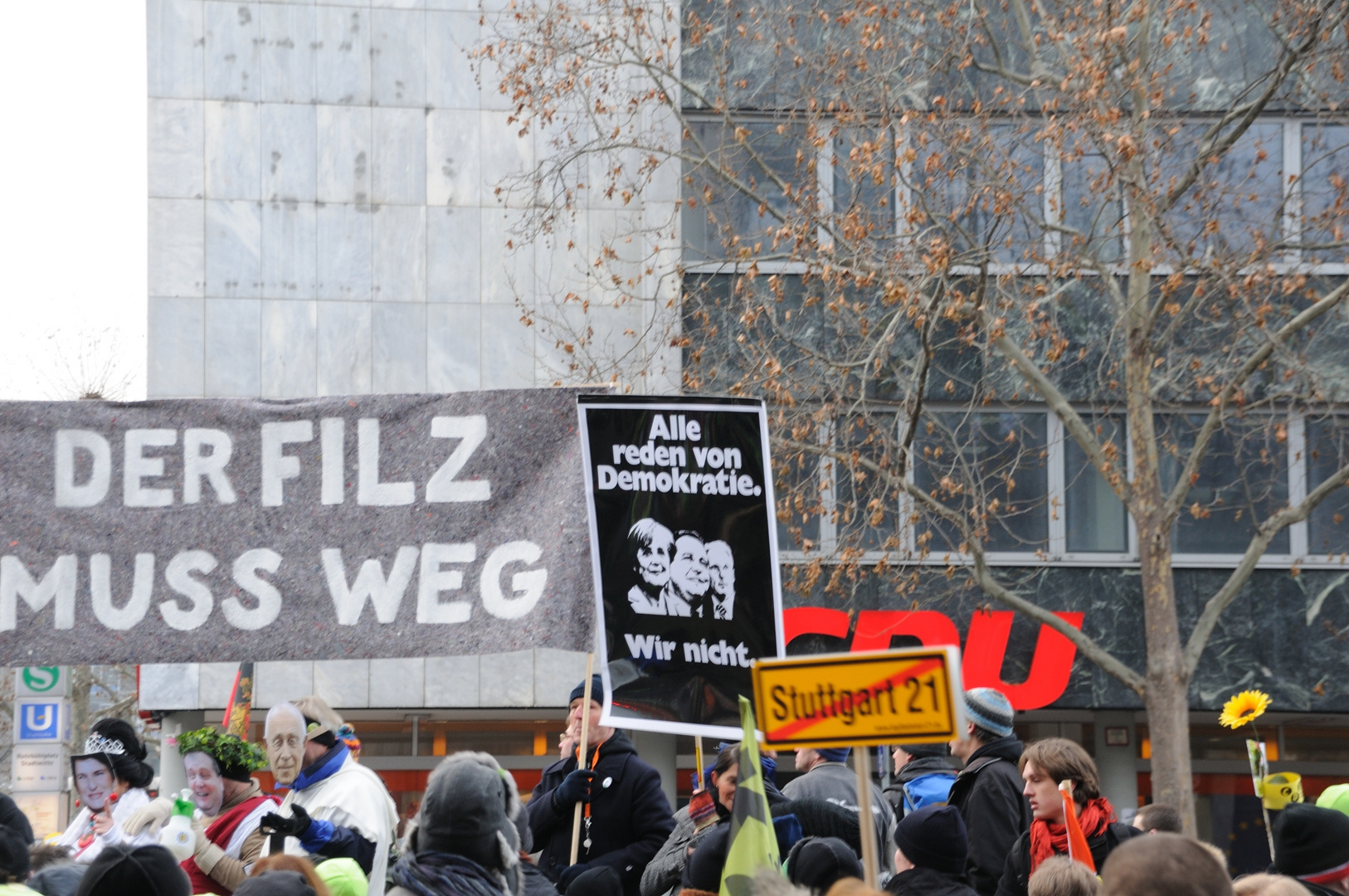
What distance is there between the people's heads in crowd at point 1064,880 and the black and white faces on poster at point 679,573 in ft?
4.76

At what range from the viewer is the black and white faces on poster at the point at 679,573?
5.72 meters

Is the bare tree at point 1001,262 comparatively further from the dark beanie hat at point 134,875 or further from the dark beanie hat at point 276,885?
the dark beanie hat at point 134,875

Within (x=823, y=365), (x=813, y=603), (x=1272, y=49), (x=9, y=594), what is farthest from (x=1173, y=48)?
(x=9, y=594)

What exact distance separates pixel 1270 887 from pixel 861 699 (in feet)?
4.52

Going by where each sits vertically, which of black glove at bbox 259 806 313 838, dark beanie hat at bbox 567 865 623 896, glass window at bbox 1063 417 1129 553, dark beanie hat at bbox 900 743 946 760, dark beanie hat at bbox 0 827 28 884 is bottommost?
dark beanie hat at bbox 567 865 623 896

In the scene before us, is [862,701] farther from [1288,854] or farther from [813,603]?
[813,603]

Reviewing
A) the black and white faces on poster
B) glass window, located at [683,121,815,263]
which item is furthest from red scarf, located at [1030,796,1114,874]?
glass window, located at [683,121,815,263]

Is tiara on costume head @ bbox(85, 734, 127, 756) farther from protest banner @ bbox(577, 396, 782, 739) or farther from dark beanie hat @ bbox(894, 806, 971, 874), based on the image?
dark beanie hat @ bbox(894, 806, 971, 874)

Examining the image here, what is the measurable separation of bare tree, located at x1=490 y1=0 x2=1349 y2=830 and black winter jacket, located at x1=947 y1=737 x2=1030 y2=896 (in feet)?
21.2

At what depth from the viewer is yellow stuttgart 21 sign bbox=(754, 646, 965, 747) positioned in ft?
12.0

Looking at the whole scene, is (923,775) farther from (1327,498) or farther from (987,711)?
(1327,498)

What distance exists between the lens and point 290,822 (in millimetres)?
5664

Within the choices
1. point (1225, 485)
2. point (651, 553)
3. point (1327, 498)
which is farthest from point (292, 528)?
point (1327, 498)

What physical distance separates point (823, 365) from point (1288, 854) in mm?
9926
